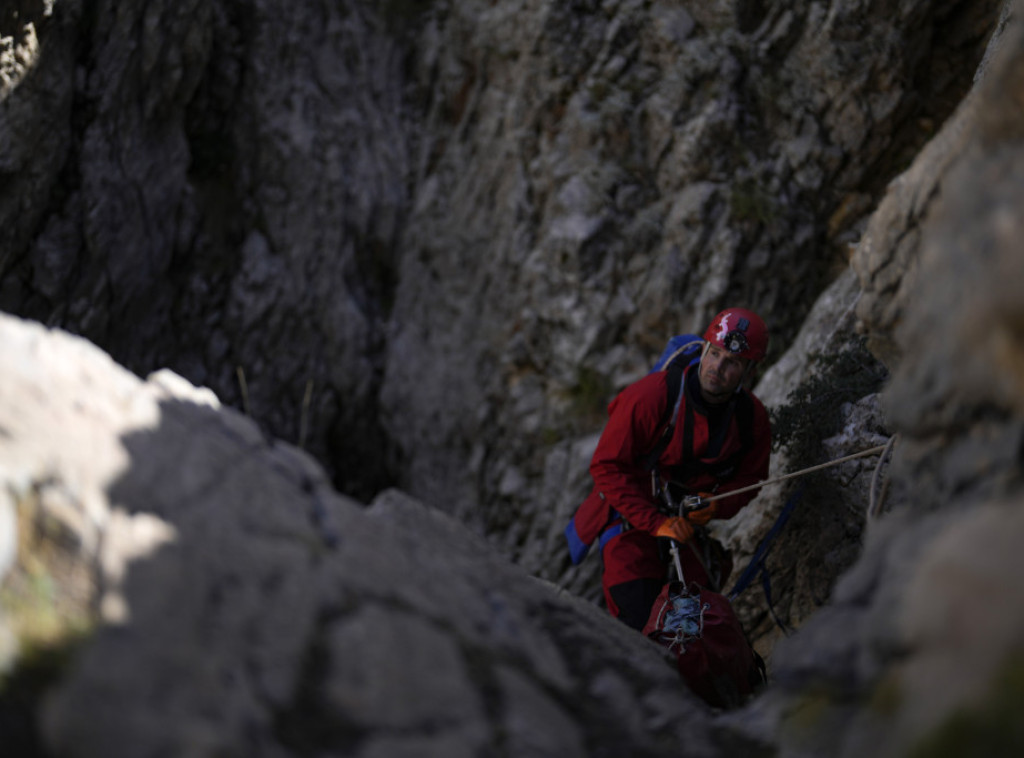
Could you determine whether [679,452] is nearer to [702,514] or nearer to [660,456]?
[660,456]

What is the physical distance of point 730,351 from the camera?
16.9 ft

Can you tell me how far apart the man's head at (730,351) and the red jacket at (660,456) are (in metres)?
0.15

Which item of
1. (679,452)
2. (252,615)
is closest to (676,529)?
(679,452)

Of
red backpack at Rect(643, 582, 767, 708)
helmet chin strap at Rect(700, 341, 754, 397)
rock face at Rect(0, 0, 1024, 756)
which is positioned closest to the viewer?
rock face at Rect(0, 0, 1024, 756)

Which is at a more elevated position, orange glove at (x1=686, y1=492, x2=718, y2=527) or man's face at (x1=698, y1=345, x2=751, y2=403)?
man's face at (x1=698, y1=345, x2=751, y2=403)

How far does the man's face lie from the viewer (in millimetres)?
5188

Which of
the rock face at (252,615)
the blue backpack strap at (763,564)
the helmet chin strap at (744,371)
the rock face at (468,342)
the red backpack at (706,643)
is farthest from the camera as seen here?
the blue backpack strap at (763,564)

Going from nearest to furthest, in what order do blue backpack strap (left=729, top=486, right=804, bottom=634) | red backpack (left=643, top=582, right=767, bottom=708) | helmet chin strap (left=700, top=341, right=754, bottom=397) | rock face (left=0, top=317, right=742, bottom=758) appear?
rock face (left=0, top=317, right=742, bottom=758) → red backpack (left=643, top=582, right=767, bottom=708) → helmet chin strap (left=700, top=341, right=754, bottom=397) → blue backpack strap (left=729, top=486, right=804, bottom=634)

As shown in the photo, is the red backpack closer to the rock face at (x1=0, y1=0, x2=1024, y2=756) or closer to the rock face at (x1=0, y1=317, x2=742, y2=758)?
the rock face at (x1=0, y1=0, x2=1024, y2=756)

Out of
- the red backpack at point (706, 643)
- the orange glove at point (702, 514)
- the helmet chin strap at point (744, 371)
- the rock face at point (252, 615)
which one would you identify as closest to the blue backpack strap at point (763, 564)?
Result: the orange glove at point (702, 514)

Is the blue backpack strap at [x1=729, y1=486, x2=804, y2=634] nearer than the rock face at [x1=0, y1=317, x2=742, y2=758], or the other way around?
the rock face at [x1=0, y1=317, x2=742, y2=758]

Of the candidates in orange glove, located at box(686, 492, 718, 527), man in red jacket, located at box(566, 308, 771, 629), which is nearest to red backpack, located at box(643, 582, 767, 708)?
man in red jacket, located at box(566, 308, 771, 629)

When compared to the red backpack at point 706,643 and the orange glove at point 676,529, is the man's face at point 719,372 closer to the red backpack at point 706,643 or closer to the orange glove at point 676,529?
the orange glove at point 676,529

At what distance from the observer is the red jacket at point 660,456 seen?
536 cm
